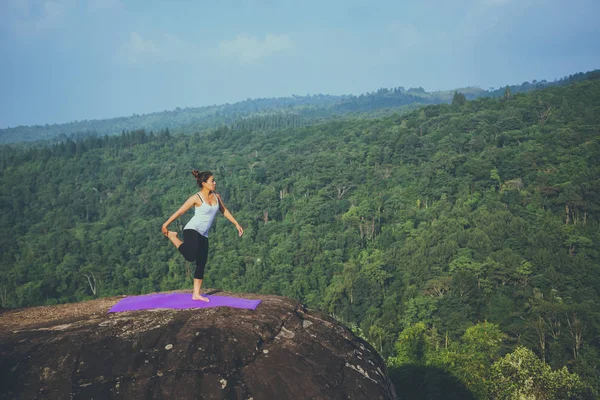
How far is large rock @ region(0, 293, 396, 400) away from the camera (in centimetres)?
607

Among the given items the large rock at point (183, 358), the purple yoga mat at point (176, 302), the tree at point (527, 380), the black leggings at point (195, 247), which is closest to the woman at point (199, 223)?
the black leggings at point (195, 247)

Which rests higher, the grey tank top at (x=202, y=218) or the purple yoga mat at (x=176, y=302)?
the grey tank top at (x=202, y=218)

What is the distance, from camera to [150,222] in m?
90.4

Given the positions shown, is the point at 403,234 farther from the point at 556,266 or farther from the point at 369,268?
the point at 556,266

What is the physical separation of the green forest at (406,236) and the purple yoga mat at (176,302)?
16.6m

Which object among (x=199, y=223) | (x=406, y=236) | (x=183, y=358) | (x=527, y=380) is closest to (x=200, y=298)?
(x=199, y=223)

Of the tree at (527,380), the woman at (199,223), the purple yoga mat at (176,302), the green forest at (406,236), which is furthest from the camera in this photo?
the green forest at (406,236)

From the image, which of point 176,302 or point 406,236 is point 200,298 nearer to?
point 176,302

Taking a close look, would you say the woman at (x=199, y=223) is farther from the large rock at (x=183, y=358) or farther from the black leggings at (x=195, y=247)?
the large rock at (x=183, y=358)

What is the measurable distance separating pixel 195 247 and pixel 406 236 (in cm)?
6326

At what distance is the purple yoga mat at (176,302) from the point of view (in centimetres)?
793

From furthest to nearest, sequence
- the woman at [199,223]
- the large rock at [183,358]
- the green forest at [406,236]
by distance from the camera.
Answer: the green forest at [406,236]
the woman at [199,223]
the large rock at [183,358]

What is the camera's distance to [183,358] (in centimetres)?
646

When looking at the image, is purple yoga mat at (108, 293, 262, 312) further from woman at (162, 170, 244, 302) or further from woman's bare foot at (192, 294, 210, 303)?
woman at (162, 170, 244, 302)
